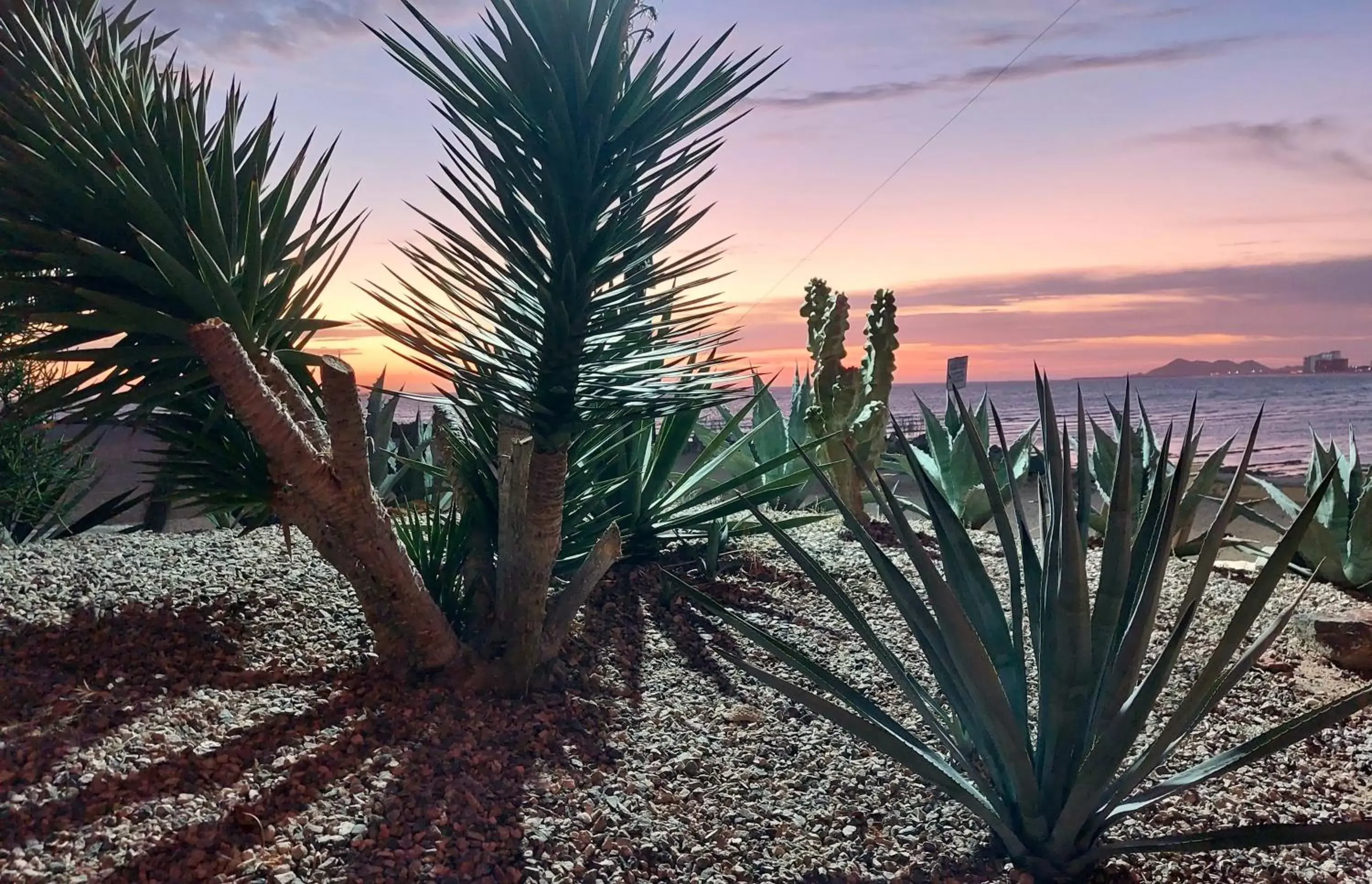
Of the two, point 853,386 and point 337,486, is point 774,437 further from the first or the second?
point 337,486

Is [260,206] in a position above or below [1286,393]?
above

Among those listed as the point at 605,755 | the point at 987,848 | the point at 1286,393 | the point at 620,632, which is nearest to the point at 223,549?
the point at 620,632

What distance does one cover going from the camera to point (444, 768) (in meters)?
2.00

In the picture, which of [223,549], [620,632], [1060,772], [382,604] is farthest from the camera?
[223,549]

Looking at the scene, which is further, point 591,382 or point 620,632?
point 620,632

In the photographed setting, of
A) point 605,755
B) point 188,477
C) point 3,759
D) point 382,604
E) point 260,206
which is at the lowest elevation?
point 605,755

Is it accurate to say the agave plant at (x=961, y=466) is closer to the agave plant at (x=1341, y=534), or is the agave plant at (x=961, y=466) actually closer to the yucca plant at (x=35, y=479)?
the agave plant at (x=1341, y=534)

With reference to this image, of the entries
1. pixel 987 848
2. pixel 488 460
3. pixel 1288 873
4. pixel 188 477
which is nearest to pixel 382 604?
pixel 488 460

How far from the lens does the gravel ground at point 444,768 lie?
5.61 ft

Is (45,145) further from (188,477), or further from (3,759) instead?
(3,759)

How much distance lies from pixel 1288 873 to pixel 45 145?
3267 mm

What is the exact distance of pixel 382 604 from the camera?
7.55 feet

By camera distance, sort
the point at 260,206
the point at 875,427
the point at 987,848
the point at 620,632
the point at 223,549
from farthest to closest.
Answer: the point at 875,427
the point at 223,549
the point at 620,632
the point at 260,206
the point at 987,848

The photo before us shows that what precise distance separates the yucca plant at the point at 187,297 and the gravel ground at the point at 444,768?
349mm
